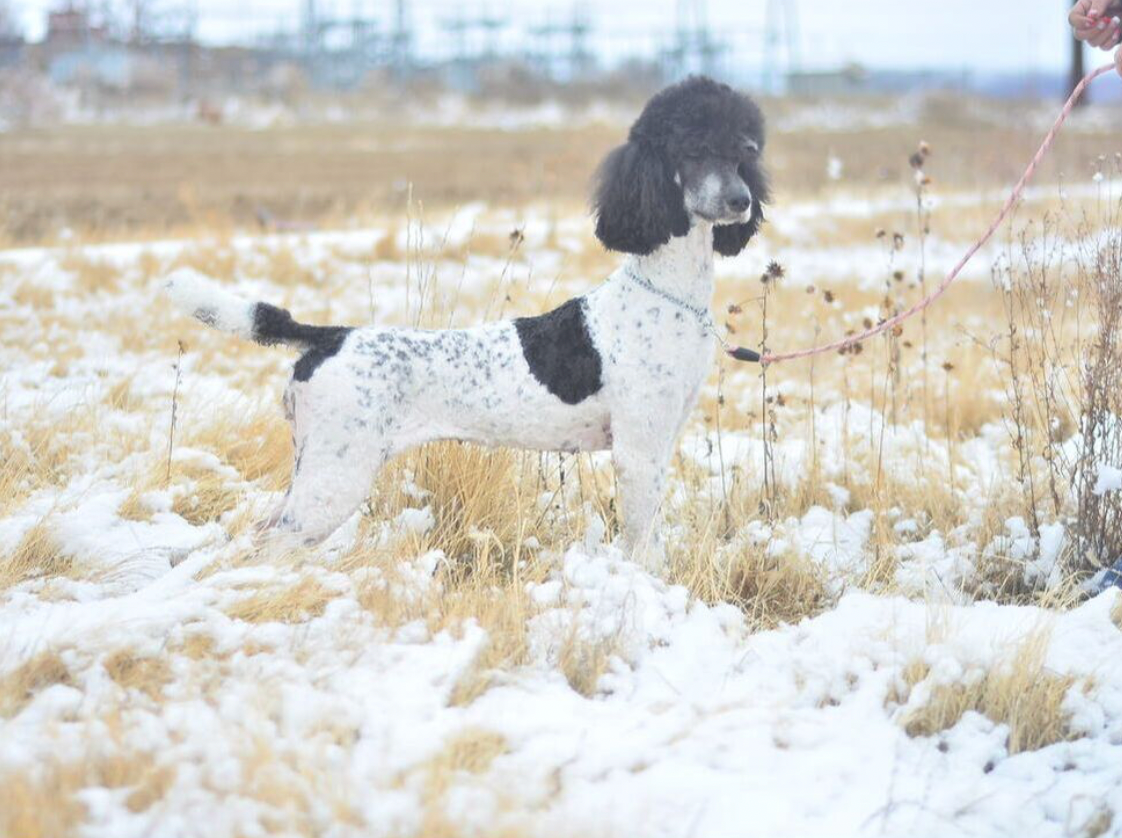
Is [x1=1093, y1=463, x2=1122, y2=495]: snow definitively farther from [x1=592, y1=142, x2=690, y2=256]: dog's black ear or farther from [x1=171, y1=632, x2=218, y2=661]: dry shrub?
[x1=171, y1=632, x2=218, y2=661]: dry shrub

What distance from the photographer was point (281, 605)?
9.76ft

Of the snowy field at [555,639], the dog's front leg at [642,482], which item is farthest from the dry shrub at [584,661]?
the dog's front leg at [642,482]

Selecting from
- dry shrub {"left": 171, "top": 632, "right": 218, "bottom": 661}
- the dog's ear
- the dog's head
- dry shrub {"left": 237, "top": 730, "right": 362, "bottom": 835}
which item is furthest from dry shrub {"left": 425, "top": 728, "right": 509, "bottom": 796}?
the dog's ear

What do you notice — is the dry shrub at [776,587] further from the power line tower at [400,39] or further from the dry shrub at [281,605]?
the power line tower at [400,39]

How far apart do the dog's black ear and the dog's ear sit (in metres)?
Result: 0.22

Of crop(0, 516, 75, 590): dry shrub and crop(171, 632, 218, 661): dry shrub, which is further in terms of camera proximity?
crop(0, 516, 75, 590): dry shrub

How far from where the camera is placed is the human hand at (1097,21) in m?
3.34

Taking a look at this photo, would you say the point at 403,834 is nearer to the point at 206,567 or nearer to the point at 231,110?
the point at 206,567

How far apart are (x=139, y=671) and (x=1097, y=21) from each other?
3.22 m

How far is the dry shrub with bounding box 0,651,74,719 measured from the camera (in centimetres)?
247

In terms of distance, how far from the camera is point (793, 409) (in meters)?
5.96

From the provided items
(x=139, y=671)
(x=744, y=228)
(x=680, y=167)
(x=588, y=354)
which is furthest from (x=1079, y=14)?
(x=139, y=671)

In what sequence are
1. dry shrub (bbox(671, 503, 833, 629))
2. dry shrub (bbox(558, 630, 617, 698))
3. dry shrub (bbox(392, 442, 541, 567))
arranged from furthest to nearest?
dry shrub (bbox(392, 442, 541, 567))
dry shrub (bbox(671, 503, 833, 629))
dry shrub (bbox(558, 630, 617, 698))

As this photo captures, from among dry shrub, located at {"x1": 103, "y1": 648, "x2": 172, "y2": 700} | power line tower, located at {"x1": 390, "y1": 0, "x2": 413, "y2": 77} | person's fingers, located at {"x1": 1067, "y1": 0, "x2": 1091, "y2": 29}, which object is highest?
power line tower, located at {"x1": 390, "y1": 0, "x2": 413, "y2": 77}
